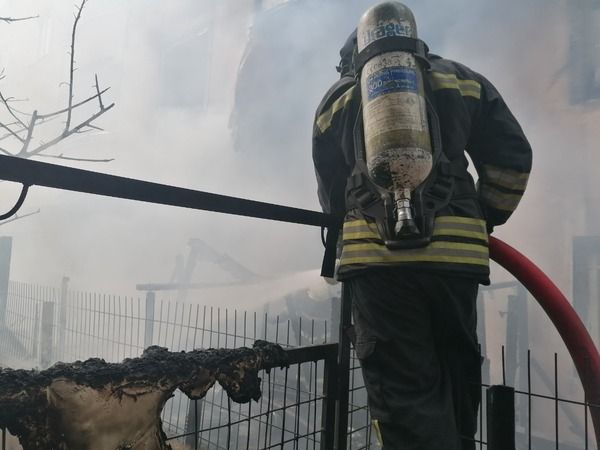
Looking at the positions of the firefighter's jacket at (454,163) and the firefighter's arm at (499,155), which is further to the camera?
the firefighter's arm at (499,155)

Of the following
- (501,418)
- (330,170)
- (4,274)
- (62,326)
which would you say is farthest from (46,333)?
(501,418)

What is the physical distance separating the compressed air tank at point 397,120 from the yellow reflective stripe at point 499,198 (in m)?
0.38

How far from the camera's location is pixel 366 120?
1292mm

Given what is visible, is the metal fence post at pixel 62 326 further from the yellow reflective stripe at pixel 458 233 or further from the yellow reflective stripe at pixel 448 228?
the yellow reflective stripe at pixel 458 233

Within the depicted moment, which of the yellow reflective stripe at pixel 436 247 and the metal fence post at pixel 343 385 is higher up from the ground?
the yellow reflective stripe at pixel 436 247

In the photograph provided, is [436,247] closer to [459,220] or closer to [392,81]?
[459,220]

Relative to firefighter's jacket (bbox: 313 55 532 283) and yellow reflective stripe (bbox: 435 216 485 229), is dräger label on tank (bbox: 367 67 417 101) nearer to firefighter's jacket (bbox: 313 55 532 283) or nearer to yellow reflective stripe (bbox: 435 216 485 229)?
firefighter's jacket (bbox: 313 55 532 283)

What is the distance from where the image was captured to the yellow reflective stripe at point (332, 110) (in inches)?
57.7

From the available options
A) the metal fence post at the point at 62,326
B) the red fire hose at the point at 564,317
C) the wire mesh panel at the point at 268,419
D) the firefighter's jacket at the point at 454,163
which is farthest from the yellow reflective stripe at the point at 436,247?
the metal fence post at the point at 62,326

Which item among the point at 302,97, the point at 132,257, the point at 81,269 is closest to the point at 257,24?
the point at 302,97

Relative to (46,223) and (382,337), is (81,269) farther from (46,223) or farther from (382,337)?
(382,337)

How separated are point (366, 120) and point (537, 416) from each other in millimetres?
8811

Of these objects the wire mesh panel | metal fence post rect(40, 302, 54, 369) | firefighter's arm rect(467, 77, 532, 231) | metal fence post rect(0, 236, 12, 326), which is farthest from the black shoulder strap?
metal fence post rect(0, 236, 12, 326)

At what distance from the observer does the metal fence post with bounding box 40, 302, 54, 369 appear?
24.6ft
